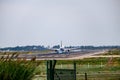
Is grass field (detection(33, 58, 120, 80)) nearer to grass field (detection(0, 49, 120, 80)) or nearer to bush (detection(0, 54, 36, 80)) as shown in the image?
grass field (detection(0, 49, 120, 80))

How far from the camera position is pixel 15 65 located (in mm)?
5793

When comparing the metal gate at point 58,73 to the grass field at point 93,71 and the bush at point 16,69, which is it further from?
the bush at point 16,69

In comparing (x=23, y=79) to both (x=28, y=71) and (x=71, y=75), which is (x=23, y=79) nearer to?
(x=28, y=71)

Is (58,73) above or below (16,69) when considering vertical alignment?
below

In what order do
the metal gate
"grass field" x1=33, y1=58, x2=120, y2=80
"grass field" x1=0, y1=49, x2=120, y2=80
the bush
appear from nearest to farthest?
the bush
the metal gate
"grass field" x1=0, y1=49, x2=120, y2=80
"grass field" x1=33, y1=58, x2=120, y2=80

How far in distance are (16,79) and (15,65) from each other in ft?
0.72

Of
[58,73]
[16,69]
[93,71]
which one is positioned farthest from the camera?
[93,71]

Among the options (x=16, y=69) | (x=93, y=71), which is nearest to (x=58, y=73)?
(x=16, y=69)

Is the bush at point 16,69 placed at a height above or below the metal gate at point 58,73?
above

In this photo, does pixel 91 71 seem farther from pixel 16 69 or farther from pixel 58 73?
pixel 16 69

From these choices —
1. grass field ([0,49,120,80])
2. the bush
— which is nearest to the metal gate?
grass field ([0,49,120,80])

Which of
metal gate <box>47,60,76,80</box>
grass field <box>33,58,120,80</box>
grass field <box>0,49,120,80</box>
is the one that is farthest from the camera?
grass field <box>33,58,120,80</box>

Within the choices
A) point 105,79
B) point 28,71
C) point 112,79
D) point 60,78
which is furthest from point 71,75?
point 105,79

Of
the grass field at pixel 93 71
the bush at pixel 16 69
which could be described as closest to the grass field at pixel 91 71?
the grass field at pixel 93 71
